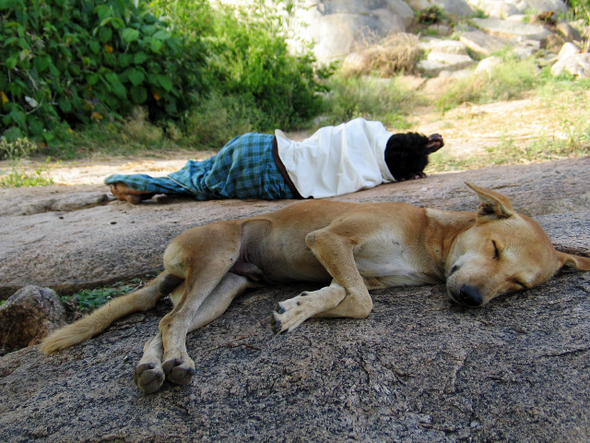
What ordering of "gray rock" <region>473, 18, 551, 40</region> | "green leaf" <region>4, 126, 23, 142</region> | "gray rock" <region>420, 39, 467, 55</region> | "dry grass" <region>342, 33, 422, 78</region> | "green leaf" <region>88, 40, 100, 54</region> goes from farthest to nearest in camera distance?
"gray rock" <region>473, 18, 551, 40</region>
"gray rock" <region>420, 39, 467, 55</region>
"dry grass" <region>342, 33, 422, 78</region>
"green leaf" <region>88, 40, 100, 54</region>
"green leaf" <region>4, 126, 23, 142</region>

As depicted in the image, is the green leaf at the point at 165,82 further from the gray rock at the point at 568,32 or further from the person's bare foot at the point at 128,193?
the gray rock at the point at 568,32

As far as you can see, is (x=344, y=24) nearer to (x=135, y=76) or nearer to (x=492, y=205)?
(x=135, y=76)

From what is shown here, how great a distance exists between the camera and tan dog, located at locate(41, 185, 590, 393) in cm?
220

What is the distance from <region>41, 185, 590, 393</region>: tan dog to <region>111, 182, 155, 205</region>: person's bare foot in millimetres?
2427

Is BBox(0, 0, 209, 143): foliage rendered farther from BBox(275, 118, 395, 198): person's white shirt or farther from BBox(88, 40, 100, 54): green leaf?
BBox(275, 118, 395, 198): person's white shirt

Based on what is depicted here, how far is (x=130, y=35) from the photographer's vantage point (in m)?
7.66

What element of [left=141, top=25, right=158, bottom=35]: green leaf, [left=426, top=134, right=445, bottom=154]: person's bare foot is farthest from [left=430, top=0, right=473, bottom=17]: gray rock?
[left=426, top=134, right=445, bottom=154]: person's bare foot

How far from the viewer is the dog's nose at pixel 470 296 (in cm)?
220

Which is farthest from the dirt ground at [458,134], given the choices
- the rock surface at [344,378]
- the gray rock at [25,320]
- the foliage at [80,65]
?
the rock surface at [344,378]

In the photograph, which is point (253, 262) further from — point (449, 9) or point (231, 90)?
point (449, 9)

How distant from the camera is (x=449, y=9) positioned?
17656mm

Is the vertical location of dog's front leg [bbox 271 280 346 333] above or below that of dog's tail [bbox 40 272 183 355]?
above

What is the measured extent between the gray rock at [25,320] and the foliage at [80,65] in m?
5.38

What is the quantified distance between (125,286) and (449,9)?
1882 cm
